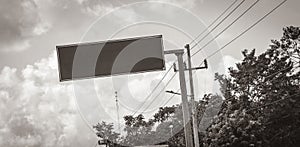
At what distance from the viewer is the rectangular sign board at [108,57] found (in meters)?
9.33

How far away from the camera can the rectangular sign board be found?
30.6 feet

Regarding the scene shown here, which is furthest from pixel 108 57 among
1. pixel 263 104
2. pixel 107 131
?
pixel 107 131

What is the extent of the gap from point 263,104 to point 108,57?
28105mm

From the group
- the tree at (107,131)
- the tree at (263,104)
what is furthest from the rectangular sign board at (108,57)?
the tree at (107,131)

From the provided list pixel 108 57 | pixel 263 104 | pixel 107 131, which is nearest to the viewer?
pixel 108 57

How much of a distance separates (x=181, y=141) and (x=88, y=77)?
25.6 m

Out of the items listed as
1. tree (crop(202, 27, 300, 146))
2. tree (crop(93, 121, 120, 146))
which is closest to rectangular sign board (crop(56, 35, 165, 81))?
tree (crop(202, 27, 300, 146))

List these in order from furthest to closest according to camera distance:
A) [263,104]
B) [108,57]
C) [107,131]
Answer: [107,131]
[263,104]
[108,57]

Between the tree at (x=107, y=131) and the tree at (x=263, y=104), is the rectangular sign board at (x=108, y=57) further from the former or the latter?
the tree at (x=107, y=131)

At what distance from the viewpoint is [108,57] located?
967cm

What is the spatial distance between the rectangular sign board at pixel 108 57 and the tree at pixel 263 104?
22.8 m

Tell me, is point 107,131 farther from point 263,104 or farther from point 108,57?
point 108,57

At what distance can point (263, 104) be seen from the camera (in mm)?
35844

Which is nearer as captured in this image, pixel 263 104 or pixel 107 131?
pixel 263 104
